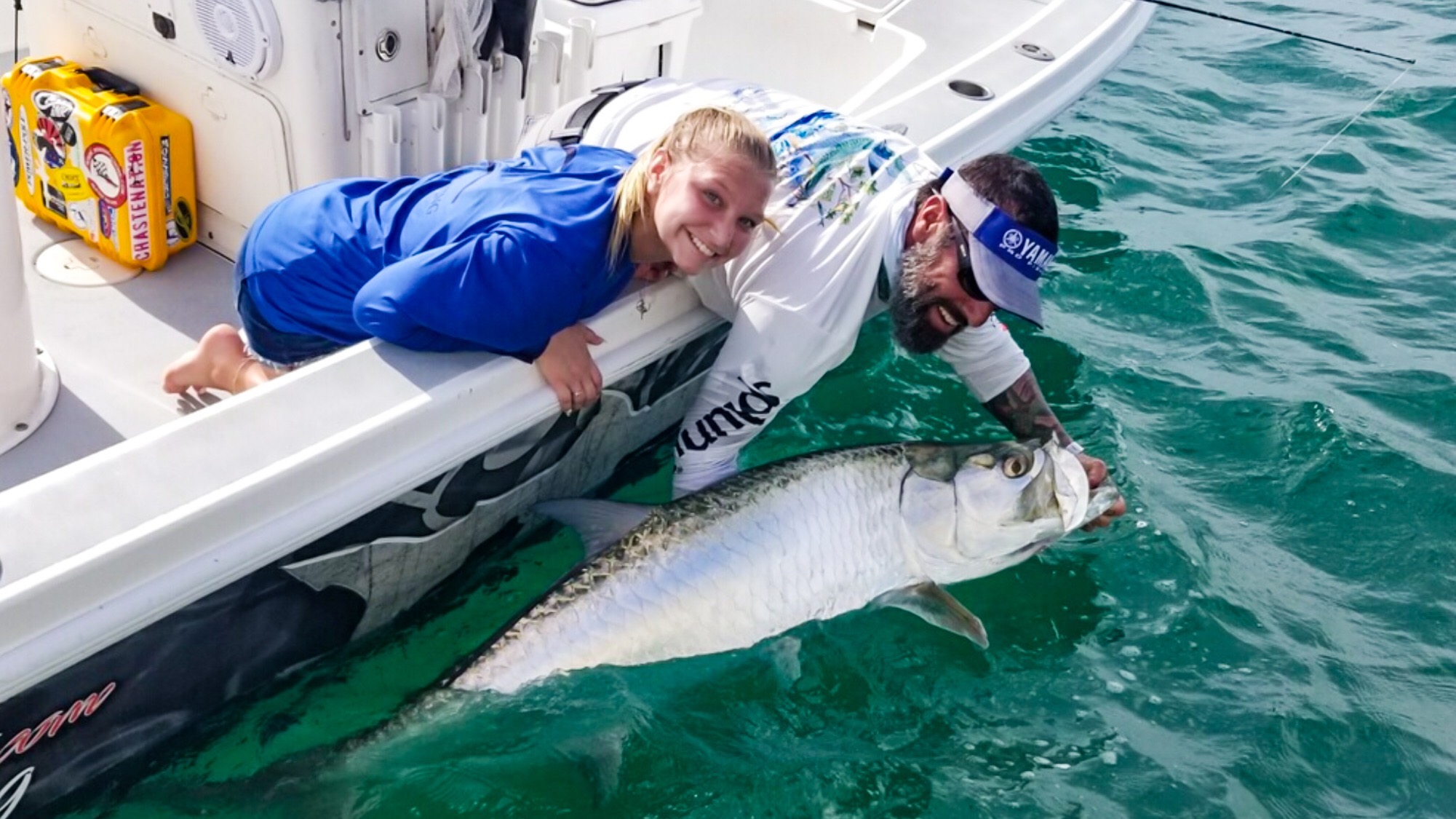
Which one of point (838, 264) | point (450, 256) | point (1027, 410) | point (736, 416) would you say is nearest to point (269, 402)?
point (450, 256)

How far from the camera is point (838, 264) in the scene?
2.89 metres

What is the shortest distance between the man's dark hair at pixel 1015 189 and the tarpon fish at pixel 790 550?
0.52 metres

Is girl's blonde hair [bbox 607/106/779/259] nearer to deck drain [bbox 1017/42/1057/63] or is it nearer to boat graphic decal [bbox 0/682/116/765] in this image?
Answer: boat graphic decal [bbox 0/682/116/765]

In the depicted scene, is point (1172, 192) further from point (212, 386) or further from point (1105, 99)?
point (212, 386)

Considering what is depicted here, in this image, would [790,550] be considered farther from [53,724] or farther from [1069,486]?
[53,724]

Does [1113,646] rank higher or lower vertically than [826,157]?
lower

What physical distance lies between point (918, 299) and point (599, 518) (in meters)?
0.89

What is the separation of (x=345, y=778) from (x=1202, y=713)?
1940 millimetres

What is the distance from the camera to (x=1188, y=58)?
695 centimetres

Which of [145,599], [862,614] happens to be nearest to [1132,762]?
[862,614]

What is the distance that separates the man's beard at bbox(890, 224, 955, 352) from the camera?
289 cm

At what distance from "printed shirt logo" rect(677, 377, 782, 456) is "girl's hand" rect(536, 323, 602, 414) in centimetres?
31

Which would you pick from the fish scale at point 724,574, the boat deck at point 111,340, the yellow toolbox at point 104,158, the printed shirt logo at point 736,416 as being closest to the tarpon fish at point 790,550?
the fish scale at point 724,574

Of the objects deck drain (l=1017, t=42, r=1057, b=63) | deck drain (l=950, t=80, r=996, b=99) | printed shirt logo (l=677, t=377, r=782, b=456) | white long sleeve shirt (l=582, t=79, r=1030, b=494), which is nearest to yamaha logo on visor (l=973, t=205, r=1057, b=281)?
white long sleeve shirt (l=582, t=79, r=1030, b=494)
